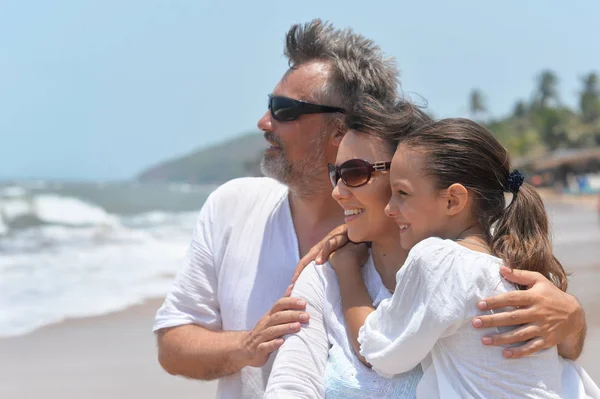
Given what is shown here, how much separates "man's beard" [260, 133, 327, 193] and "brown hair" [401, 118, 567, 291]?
28.9 inches

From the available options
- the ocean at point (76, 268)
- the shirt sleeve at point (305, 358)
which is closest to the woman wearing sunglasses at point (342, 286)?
the shirt sleeve at point (305, 358)

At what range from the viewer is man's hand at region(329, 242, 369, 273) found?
216 cm

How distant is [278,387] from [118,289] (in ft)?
33.1

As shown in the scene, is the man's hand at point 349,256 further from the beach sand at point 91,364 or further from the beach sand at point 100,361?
the beach sand at point 91,364

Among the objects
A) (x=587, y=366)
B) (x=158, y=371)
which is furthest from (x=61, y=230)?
(x=587, y=366)

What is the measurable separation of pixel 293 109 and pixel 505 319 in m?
1.23

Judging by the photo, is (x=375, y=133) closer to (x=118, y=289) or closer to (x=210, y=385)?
(x=210, y=385)

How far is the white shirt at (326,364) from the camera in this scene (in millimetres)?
1932

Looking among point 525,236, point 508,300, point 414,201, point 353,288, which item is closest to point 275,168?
point 353,288

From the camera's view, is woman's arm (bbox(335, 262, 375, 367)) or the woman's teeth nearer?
woman's arm (bbox(335, 262, 375, 367))

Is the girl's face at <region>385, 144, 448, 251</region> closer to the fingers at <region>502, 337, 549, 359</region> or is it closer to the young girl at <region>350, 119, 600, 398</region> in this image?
the young girl at <region>350, 119, 600, 398</region>

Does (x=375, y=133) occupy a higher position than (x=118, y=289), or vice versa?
(x=375, y=133)

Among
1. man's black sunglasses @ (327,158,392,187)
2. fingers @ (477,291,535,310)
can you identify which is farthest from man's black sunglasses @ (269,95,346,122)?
fingers @ (477,291,535,310)

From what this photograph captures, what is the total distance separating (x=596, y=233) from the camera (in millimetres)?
20969
